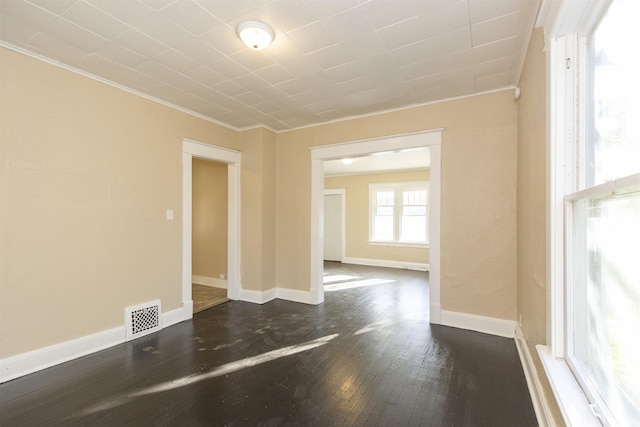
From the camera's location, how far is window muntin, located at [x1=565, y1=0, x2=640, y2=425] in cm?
92

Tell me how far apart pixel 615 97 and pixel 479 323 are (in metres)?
2.62

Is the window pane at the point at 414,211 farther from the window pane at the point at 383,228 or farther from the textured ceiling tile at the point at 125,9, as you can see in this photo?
the textured ceiling tile at the point at 125,9

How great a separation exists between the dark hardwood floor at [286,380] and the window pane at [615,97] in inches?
63.3

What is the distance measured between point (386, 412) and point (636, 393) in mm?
1277

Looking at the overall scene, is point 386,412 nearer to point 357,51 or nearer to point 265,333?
point 265,333

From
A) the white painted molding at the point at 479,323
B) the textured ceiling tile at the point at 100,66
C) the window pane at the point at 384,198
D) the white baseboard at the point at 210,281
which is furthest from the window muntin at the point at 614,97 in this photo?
the window pane at the point at 384,198

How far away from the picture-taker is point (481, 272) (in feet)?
9.82

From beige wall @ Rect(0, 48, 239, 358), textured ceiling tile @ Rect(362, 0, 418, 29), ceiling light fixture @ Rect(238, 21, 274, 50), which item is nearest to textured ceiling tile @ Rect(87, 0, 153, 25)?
ceiling light fixture @ Rect(238, 21, 274, 50)

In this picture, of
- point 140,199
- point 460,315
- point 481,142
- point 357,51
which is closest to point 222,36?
point 357,51

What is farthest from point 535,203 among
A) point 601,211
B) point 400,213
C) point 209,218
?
point 400,213

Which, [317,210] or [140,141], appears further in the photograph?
[317,210]

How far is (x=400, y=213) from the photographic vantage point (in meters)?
7.17

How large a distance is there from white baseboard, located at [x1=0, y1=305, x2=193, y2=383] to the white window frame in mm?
3518

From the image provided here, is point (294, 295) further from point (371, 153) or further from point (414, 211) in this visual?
point (414, 211)
